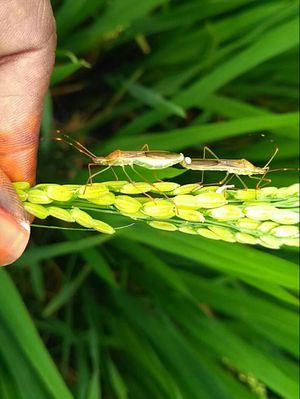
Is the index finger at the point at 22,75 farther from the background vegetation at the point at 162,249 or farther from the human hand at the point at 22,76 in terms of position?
the background vegetation at the point at 162,249

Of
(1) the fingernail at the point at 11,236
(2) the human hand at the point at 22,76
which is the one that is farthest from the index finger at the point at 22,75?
(1) the fingernail at the point at 11,236

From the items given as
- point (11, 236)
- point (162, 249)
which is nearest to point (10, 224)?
point (11, 236)

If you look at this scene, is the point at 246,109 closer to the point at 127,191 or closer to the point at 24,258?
the point at 24,258

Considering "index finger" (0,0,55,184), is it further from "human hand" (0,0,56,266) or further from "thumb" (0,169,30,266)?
"thumb" (0,169,30,266)

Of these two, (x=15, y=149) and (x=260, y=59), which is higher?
(x=260, y=59)

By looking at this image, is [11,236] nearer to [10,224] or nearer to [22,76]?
[10,224]

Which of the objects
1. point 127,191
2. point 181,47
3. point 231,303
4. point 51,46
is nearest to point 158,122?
point 181,47
